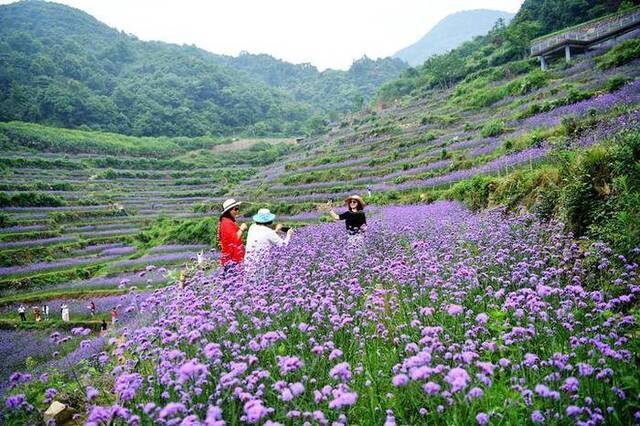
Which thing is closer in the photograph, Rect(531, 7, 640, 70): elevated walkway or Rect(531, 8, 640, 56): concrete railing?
Rect(531, 7, 640, 70): elevated walkway

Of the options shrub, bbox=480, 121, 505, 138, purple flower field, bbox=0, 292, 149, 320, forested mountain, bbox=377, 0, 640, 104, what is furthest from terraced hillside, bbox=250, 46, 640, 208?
purple flower field, bbox=0, 292, 149, 320

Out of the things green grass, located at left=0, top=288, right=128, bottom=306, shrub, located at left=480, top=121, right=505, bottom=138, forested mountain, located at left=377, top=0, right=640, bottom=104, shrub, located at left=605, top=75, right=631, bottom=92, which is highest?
forested mountain, located at left=377, top=0, right=640, bottom=104

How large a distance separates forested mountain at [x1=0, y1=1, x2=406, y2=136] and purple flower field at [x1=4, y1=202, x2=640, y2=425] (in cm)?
8768

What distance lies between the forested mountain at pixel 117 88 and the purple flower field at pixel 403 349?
8768cm

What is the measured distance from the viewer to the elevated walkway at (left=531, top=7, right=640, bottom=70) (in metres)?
42.0

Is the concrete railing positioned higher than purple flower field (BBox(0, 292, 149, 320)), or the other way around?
the concrete railing

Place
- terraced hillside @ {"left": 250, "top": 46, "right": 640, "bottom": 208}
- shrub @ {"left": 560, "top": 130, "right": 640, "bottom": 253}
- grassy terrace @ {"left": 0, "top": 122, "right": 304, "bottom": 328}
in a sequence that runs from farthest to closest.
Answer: grassy terrace @ {"left": 0, "top": 122, "right": 304, "bottom": 328} < terraced hillside @ {"left": 250, "top": 46, "right": 640, "bottom": 208} < shrub @ {"left": 560, "top": 130, "right": 640, "bottom": 253}

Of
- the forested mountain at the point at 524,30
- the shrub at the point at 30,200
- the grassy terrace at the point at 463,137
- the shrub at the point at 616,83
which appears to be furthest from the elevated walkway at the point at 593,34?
the shrub at the point at 30,200

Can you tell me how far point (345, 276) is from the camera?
5.89m

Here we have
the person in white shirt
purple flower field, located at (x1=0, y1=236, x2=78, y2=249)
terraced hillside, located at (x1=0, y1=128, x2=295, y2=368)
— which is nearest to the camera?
the person in white shirt

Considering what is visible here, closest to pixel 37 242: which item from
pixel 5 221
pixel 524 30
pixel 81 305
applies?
pixel 5 221

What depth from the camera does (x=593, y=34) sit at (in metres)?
45.7

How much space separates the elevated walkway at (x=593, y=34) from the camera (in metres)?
42.0

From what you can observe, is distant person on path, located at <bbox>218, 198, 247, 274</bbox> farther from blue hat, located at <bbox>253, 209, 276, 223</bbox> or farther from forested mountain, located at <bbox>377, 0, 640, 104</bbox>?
forested mountain, located at <bbox>377, 0, 640, 104</bbox>
